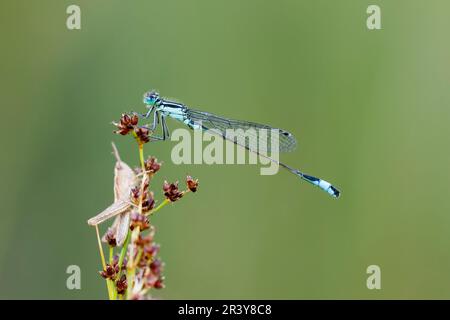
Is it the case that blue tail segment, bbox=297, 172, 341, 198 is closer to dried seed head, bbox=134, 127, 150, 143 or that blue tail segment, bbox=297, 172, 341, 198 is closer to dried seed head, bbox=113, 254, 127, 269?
dried seed head, bbox=134, 127, 150, 143

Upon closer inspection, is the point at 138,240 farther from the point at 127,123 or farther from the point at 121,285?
the point at 127,123

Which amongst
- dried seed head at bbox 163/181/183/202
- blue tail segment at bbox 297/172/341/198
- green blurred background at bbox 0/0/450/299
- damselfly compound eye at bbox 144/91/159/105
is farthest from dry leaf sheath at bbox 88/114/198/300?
green blurred background at bbox 0/0/450/299

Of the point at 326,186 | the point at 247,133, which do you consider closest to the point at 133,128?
the point at 247,133

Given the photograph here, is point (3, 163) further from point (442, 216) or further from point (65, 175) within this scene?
point (442, 216)

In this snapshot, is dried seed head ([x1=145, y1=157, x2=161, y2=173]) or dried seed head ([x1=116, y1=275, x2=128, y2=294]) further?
dried seed head ([x1=145, y1=157, x2=161, y2=173])

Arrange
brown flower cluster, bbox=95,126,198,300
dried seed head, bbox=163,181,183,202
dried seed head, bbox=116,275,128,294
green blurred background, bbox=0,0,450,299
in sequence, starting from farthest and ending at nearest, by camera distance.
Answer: green blurred background, bbox=0,0,450,299 < dried seed head, bbox=163,181,183,202 < dried seed head, bbox=116,275,128,294 < brown flower cluster, bbox=95,126,198,300

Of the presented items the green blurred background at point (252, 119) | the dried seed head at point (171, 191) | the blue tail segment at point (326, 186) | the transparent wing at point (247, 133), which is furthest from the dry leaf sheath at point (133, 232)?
the green blurred background at point (252, 119)

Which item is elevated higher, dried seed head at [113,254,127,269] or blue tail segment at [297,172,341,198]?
blue tail segment at [297,172,341,198]

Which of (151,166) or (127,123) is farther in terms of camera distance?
(127,123)
